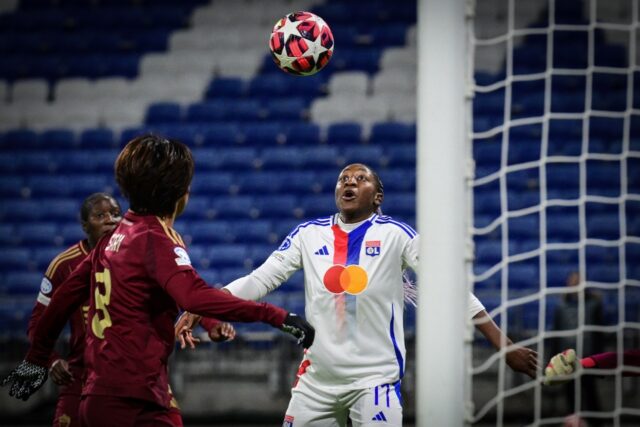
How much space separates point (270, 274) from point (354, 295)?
0.45 metres

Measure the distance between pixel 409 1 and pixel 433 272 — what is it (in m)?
9.26

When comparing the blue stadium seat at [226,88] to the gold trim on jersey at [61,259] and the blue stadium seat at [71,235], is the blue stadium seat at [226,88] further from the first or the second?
the gold trim on jersey at [61,259]

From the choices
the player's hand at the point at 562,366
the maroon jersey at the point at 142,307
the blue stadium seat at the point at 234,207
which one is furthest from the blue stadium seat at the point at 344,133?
the maroon jersey at the point at 142,307

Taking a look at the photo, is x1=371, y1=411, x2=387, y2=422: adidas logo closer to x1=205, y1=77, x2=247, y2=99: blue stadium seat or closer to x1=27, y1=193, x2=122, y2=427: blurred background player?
x1=27, y1=193, x2=122, y2=427: blurred background player

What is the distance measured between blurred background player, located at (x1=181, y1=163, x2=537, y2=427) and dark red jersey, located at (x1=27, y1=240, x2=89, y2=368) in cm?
84

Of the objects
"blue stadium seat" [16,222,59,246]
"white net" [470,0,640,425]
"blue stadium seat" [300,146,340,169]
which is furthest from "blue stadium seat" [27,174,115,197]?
"white net" [470,0,640,425]

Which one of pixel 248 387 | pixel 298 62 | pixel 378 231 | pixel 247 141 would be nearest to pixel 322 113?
pixel 247 141

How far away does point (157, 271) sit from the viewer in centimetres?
300

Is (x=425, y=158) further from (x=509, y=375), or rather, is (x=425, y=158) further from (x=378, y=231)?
(x=509, y=375)

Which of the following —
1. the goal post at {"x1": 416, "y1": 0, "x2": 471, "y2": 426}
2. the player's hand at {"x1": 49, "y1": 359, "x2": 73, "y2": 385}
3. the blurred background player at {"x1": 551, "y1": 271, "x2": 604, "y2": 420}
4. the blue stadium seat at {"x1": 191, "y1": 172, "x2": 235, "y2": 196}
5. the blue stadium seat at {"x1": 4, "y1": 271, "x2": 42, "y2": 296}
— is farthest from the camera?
the blue stadium seat at {"x1": 191, "y1": 172, "x2": 235, "y2": 196}

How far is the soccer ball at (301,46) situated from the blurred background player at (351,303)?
77 centimetres

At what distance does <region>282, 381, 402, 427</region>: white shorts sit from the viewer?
13.1ft

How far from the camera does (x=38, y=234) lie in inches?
419

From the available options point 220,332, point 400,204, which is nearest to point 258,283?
point 220,332
